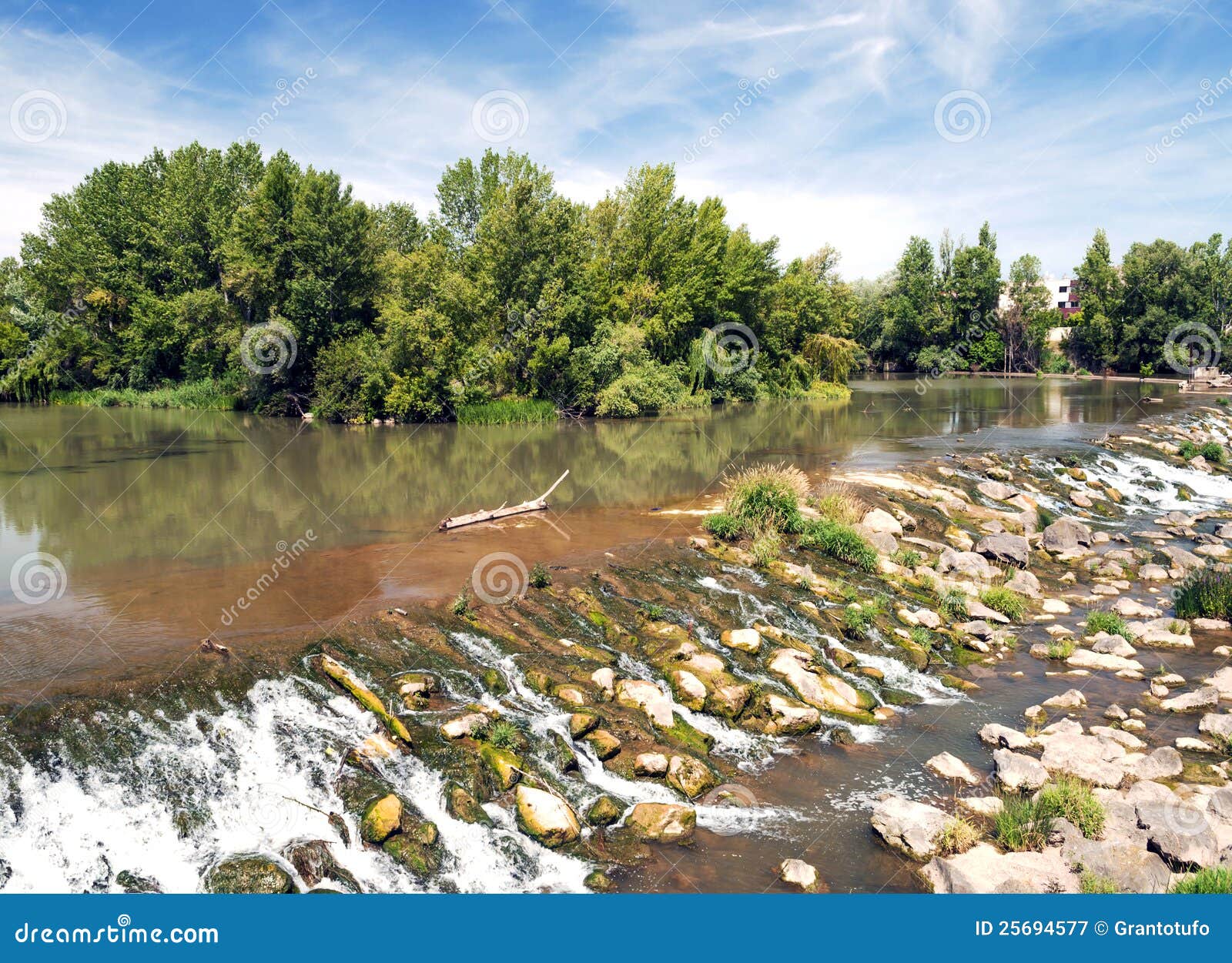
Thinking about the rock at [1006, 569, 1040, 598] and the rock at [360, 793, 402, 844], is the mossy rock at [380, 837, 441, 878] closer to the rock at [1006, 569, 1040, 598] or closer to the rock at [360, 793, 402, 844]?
the rock at [360, 793, 402, 844]

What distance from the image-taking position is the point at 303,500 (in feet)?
74.7

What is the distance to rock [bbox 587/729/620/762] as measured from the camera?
9.89 meters

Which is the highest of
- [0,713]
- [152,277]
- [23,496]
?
[152,277]

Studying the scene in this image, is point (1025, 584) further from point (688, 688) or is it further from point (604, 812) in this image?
point (604, 812)

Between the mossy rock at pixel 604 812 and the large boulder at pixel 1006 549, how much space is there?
40.0 ft

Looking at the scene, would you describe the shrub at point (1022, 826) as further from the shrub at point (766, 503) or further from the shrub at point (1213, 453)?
the shrub at point (1213, 453)

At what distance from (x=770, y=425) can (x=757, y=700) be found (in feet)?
104

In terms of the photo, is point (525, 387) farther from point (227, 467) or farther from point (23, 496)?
point (23, 496)

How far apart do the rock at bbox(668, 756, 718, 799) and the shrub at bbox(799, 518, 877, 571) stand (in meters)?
8.04

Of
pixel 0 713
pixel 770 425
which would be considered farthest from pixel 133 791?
pixel 770 425

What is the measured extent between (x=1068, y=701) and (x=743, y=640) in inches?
182

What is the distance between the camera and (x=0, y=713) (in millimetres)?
9188

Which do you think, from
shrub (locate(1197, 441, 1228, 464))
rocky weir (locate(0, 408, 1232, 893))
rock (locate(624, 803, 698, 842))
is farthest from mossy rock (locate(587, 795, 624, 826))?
shrub (locate(1197, 441, 1228, 464))

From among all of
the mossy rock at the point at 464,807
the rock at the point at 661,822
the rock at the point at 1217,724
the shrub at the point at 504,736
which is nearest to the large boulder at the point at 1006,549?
the rock at the point at 1217,724
